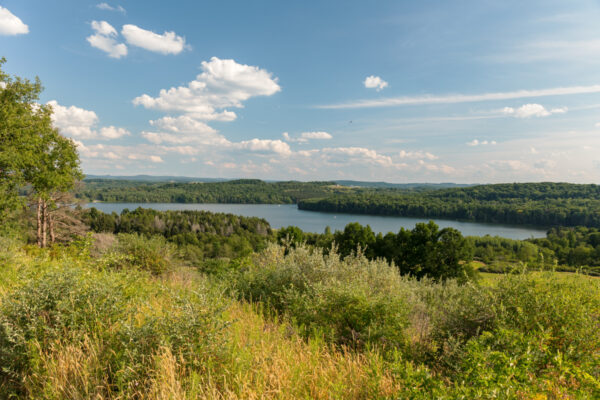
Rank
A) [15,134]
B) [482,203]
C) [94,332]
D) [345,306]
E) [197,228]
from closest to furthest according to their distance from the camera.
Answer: [94,332]
[345,306]
[15,134]
[197,228]
[482,203]

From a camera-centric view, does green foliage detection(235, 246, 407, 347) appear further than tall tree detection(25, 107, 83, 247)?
No

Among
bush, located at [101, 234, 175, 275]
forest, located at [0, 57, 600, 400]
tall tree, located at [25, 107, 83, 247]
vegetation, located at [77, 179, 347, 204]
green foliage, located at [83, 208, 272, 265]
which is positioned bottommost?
green foliage, located at [83, 208, 272, 265]

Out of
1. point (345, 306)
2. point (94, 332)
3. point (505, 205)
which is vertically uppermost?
point (94, 332)

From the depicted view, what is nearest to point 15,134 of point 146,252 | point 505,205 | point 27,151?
point 27,151

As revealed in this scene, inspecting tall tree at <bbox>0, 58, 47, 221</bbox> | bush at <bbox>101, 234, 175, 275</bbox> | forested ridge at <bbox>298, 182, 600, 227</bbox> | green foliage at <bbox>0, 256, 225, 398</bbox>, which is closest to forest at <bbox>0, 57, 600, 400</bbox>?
green foliage at <bbox>0, 256, 225, 398</bbox>

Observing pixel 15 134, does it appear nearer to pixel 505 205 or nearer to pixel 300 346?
pixel 300 346

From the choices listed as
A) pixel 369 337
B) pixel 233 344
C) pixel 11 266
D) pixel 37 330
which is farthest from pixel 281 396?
pixel 11 266

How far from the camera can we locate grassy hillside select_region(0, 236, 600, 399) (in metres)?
2.23

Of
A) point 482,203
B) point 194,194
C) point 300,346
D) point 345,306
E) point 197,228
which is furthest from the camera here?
point 194,194

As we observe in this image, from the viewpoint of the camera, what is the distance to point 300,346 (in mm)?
3352

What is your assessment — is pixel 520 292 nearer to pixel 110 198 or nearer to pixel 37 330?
pixel 37 330

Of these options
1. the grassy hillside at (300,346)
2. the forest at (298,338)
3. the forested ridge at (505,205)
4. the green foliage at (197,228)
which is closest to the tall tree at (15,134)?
the forest at (298,338)

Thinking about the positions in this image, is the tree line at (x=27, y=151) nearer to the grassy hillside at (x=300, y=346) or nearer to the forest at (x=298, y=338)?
the forest at (x=298, y=338)

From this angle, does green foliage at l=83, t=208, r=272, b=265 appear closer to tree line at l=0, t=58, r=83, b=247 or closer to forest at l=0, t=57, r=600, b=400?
tree line at l=0, t=58, r=83, b=247
